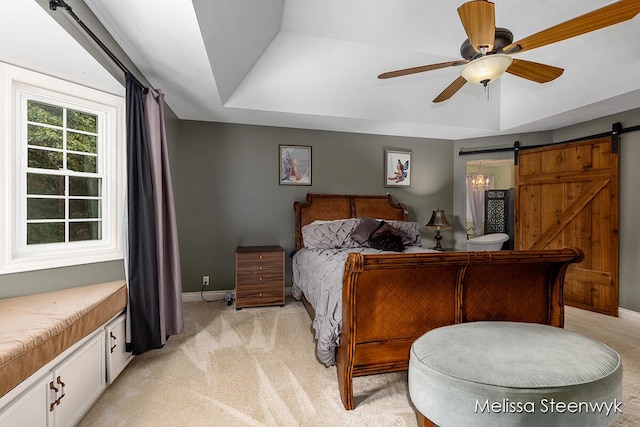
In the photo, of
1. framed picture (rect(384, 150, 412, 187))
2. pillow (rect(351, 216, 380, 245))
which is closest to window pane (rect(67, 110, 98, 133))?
pillow (rect(351, 216, 380, 245))

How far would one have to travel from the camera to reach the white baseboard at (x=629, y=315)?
321cm

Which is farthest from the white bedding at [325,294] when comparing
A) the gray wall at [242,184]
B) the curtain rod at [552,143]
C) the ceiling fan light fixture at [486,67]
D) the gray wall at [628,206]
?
the gray wall at [628,206]

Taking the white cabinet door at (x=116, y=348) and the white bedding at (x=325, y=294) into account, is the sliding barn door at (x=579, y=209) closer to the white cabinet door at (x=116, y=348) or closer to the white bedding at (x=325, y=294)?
the white bedding at (x=325, y=294)

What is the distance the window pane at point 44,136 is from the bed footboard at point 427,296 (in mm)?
2387

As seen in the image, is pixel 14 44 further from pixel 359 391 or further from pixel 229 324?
pixel 359 391

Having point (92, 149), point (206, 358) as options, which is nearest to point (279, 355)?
point (206, 358)

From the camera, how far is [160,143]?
8.43 ft

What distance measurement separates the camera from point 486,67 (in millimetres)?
1767

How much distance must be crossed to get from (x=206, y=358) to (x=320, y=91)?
2.97 m

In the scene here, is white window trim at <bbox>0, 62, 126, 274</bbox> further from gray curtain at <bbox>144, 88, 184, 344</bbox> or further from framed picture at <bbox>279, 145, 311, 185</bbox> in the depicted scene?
framed picture at <bbox>279, 145, 311, 185</bbox>

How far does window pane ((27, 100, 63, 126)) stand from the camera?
209 centimetres

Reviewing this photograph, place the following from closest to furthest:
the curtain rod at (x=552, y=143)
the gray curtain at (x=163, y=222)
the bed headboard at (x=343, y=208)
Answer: the gray curtain at (x=163, y=222)
the curtain rod at (x=552, y=143)
the bed headboard at (x=343, y=208)

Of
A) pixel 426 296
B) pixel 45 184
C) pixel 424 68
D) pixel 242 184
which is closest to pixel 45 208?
pixel 45 184

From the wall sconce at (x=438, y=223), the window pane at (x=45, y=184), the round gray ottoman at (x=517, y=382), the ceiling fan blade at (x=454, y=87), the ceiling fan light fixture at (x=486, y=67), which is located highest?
the ceiling fan blade at (x=454, y=87)
